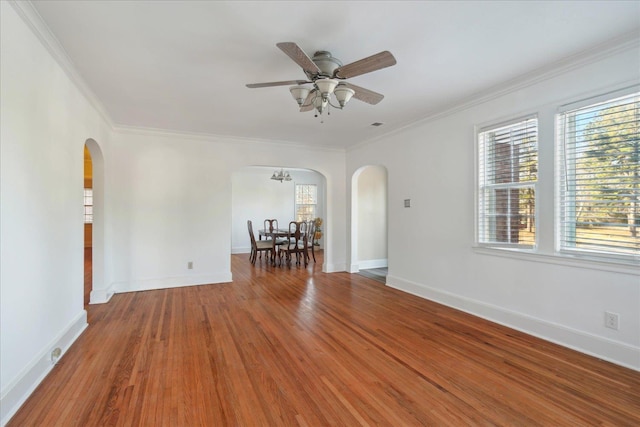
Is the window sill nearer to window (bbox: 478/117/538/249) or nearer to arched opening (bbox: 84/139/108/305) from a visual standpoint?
window (bbox: 478/117/538/249)

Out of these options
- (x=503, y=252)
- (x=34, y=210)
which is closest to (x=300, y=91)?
(x=34, y=210)

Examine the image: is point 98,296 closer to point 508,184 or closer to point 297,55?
point 297,55

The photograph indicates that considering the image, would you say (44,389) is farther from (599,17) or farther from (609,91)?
(609,91)

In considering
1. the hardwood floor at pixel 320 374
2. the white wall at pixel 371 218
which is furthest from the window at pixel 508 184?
the white wall at pixel 371 218

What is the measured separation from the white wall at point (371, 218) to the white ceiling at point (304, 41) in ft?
10.7

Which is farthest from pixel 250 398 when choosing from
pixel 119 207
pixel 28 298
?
pixel 119 207

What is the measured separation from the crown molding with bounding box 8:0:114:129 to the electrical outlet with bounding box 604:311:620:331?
4987 millimetres

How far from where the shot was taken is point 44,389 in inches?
87.4

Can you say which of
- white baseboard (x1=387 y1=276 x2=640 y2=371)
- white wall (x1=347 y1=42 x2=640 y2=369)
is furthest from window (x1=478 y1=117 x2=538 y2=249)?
white baseboard (x1=387 y1=276 x2=640 y2=371)

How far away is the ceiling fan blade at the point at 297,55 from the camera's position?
200cm

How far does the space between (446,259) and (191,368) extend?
132 inches

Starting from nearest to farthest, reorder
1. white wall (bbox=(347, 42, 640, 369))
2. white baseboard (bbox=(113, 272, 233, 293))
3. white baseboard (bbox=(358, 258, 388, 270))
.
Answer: white wall (bbox=(347, 42, 640, 369)) < white baseboard (bbox=(113, 272, 233, 293)) < white baseboard (bbox=(358, 258, 388, 270))

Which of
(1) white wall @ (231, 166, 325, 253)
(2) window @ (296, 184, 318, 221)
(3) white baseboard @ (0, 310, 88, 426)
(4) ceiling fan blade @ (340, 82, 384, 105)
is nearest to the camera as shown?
(3) white baseboard @ (0, 310, 88, 426)

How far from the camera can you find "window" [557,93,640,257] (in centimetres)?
252
